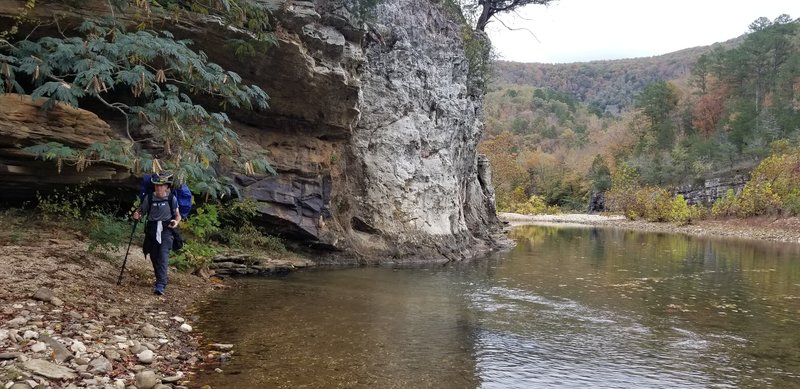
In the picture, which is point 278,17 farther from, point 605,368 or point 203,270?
point 605,368

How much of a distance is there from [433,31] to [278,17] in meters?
8.67

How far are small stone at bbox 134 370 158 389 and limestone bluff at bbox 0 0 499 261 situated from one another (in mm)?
5638

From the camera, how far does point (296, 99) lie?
14.3m

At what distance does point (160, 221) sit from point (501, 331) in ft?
17.4

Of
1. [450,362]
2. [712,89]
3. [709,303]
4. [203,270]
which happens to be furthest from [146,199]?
[712,89]

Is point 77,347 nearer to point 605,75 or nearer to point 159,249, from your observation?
point 159,249

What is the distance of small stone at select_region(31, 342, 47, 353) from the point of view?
4612 mm

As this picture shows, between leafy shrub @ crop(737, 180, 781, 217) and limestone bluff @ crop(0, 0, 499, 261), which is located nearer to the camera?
limestone bluff @ crop(0, 0, 499, 261)

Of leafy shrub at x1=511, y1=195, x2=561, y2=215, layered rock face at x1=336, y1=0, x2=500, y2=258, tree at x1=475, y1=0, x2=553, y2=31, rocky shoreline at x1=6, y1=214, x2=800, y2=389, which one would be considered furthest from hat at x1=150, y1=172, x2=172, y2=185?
leafy shrub at x1=511, y1=195, x2=561, y2=215

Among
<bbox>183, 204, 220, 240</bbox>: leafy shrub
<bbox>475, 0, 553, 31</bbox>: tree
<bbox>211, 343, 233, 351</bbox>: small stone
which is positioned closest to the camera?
<bbox>211, 343, 233, 351</bbox>: small stone

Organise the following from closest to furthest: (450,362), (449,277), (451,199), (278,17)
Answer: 1. (450,362)
2. (278,17)
3. (449,277)
4. (451,199)

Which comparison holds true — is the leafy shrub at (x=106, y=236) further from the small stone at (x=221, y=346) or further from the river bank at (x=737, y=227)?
the river bank at (x=737, y=227)

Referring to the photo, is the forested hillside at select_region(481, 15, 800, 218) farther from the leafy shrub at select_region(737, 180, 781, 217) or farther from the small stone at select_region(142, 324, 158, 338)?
the small stone at select_region(142, 324, 158, 338)

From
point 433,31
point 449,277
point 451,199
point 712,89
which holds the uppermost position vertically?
point 712,89
